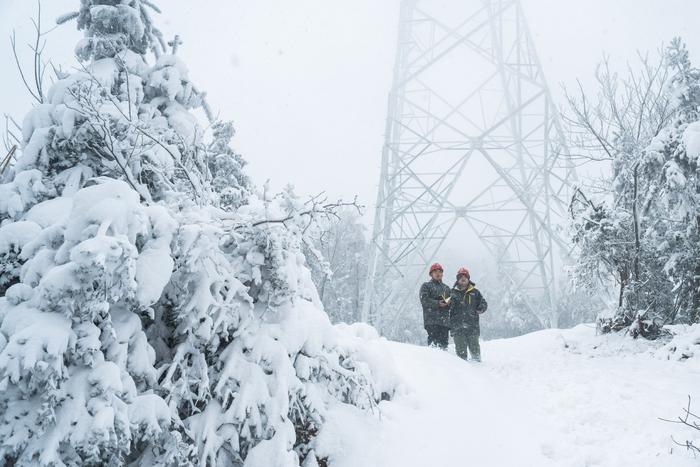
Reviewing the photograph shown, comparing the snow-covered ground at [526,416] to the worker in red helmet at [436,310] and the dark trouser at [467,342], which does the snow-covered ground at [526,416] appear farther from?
the worker in red helmet at [436,310]

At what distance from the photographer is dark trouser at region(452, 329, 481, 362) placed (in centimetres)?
576

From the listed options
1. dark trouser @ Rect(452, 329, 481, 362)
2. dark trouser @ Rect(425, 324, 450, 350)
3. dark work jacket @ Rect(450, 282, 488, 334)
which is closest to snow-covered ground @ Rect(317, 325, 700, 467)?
dark trouser @ Rect(452, 329, 481, 362)

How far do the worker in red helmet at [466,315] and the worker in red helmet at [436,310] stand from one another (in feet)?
0.40

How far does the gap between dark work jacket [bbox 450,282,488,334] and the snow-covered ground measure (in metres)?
0.70

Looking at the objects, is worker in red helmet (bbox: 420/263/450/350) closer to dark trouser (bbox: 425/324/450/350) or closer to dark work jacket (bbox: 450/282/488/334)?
dark trouser (bbox: 425/324/450/350)

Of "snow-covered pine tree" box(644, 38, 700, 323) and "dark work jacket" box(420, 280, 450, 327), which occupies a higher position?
"snow-covered pine tree" box(644, 38, 700, 323)

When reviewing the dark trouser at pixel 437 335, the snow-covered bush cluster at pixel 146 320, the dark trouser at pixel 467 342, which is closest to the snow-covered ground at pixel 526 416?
the snow-covered bush cluster at pixel 146 320

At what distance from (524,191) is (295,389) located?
8583 millimetres

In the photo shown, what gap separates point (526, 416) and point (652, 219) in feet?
13.7

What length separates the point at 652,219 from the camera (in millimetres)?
6234

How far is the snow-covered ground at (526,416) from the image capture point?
2637mm

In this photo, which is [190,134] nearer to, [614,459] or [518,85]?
[614,459]

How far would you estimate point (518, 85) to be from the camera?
416 inches

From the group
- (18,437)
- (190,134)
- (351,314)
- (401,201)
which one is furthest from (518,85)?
(351,314)
